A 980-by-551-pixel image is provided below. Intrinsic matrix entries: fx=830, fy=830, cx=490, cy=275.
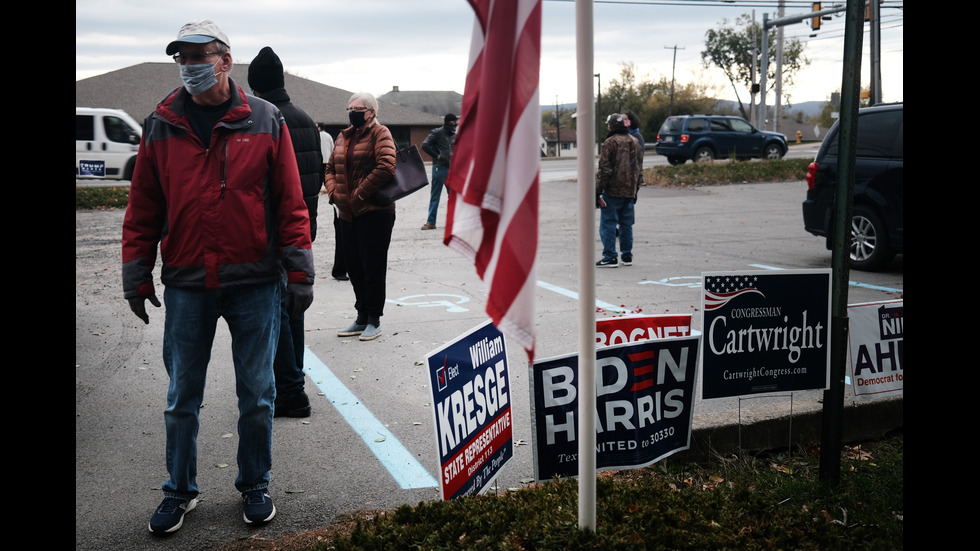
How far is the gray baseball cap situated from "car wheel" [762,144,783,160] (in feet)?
108

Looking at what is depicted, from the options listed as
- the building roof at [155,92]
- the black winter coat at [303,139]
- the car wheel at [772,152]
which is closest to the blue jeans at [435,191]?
the black winter coat at [303,139]

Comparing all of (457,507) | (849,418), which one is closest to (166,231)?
(457,507)

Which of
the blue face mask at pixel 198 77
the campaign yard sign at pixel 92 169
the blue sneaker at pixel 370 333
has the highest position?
the campaign yard sign at pixel 92 169

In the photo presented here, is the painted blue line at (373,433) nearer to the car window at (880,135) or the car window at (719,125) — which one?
the car window at (880,135)

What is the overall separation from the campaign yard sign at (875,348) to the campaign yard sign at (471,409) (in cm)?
195

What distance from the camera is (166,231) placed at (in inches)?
143

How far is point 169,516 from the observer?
11.9 feet

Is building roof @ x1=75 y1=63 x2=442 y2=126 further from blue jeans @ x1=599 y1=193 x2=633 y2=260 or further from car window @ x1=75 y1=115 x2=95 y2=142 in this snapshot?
blue jeans @ x1=599 y1=193 x2=633 y2=260

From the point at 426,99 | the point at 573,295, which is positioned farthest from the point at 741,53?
the point at 573,295

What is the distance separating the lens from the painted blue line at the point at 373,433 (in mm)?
4258

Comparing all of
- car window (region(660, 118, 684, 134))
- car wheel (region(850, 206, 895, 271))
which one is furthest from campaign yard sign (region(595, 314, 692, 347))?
car window (region(660, 118, 684, 134))

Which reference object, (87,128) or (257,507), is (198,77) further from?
(87,128)

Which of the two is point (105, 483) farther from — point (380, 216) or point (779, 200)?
point (779, 200)

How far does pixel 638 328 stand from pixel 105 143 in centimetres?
2182
